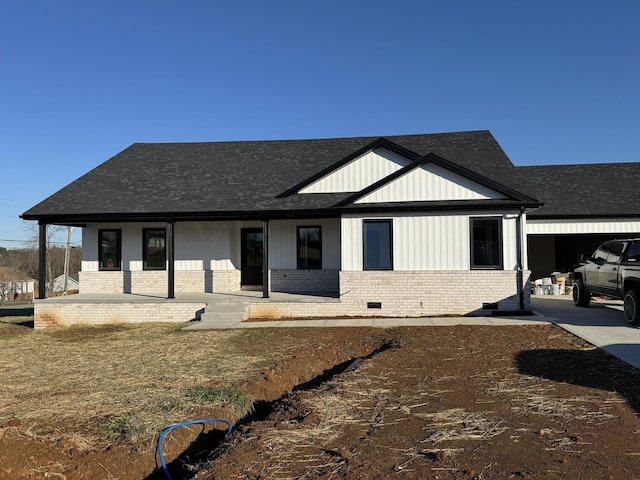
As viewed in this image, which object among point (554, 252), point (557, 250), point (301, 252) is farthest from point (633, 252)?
point (557, 250)

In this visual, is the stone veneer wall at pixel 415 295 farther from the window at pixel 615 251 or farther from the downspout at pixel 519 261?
the window at pixel 615 251

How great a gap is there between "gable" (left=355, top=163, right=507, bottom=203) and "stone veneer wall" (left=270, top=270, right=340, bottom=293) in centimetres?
381

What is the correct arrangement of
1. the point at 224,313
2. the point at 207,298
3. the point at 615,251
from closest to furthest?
the point at 615,251 < the point at 224,313 < the point at 207,298

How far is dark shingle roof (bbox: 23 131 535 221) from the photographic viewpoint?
1499 cm

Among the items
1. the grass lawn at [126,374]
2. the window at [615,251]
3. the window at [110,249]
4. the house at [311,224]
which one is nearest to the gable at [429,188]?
the house at [311,224]

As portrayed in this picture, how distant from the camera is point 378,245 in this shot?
13578 millimetres

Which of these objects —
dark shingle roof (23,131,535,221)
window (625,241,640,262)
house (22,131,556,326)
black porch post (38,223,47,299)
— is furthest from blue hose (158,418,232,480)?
black porch post (38,223,47,299)

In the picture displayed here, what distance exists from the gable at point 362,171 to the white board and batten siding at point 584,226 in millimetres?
6851

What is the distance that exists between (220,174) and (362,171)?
19.2ft

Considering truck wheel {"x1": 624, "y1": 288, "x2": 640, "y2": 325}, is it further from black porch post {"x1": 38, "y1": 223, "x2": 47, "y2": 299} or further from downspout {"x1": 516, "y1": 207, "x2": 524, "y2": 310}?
black porch post {"x1": 38, "y1": 223, "x2": 47, "y2": 299}

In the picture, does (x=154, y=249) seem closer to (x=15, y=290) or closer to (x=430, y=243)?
(x=430, y=243)

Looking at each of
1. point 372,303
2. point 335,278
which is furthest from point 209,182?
point 372,303

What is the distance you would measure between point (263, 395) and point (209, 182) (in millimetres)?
11845

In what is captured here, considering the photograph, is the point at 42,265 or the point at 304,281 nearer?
the point at 42,265
